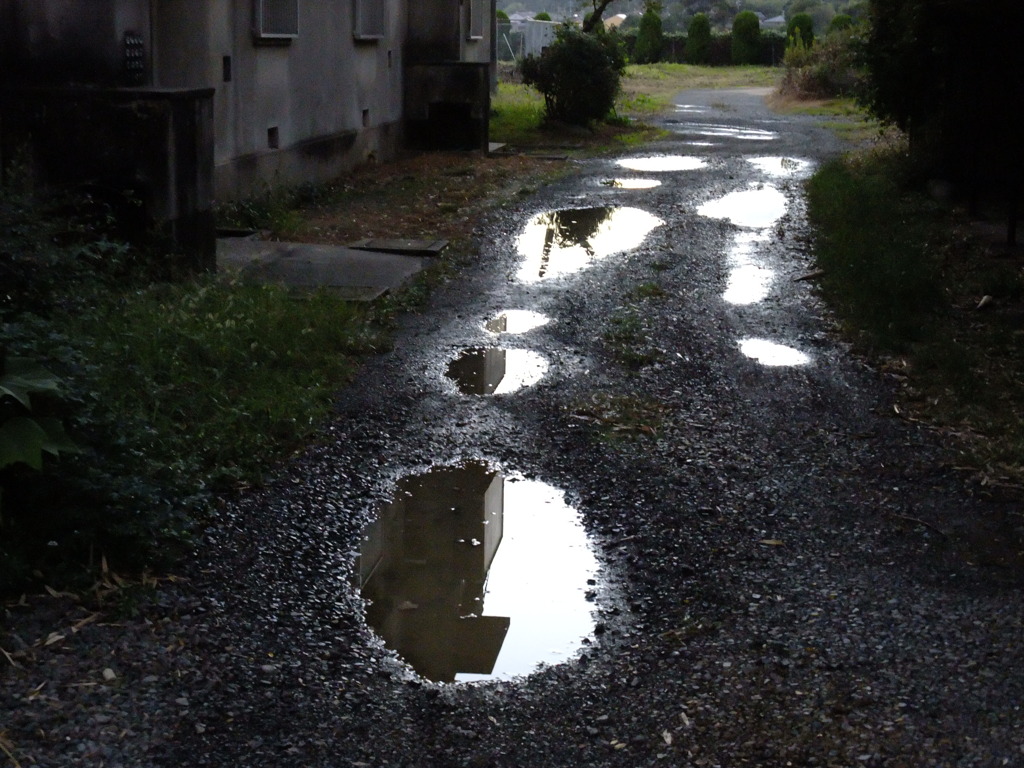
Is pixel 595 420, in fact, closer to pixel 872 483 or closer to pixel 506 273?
pixel 872 483

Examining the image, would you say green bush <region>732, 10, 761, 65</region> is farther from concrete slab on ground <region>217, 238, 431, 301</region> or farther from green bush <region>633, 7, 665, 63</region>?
concrete slab on ground <region>217, 238, 431, 301</region>

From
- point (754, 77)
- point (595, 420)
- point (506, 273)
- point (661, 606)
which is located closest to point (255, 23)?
point (506, 273)

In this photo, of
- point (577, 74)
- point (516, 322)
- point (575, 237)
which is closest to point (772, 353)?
point (516, 322)

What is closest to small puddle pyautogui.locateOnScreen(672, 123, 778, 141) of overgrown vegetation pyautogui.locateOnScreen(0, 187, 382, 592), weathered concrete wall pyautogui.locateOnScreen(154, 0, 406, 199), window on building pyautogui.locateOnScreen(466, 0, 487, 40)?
window on building pyautogui.locateOnScreen(466, 0, 487, 40)

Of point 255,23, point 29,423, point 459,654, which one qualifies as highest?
point 255,23

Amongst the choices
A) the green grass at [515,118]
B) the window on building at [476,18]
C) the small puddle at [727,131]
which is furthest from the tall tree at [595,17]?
the window on building at [476,18]

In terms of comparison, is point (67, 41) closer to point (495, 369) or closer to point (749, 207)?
point (495, 369)

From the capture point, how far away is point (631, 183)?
52.9 feet

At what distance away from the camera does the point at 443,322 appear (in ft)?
27.3

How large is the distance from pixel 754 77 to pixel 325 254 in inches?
1641

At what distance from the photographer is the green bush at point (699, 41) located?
58.5m

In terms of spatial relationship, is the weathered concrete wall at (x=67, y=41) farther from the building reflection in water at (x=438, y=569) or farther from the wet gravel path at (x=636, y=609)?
the building reflection in water at (x=438, y=569)

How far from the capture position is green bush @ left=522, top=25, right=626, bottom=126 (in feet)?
71.4

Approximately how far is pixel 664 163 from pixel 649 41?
4441 cm
